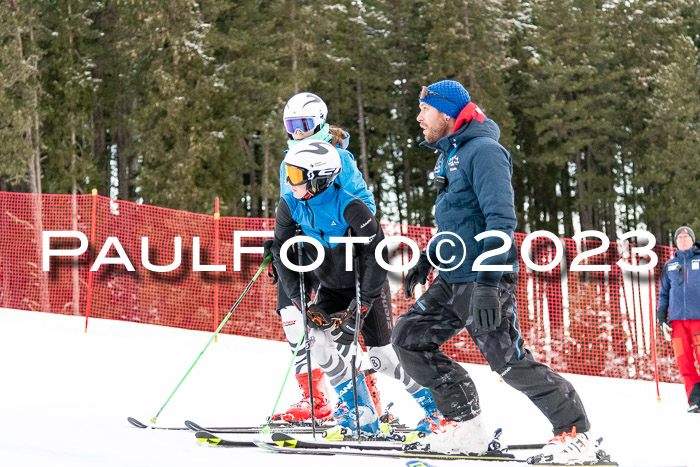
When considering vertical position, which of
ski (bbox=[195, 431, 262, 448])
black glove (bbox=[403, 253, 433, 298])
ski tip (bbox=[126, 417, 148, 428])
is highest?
black glove (bbox=[403, 253, 433, 298])

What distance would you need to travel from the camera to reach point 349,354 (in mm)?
4762

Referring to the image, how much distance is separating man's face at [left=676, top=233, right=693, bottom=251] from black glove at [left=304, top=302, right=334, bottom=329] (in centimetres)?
505

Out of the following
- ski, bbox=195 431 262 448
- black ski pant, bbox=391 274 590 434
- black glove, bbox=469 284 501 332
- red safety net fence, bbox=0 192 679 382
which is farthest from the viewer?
red safety net fence, bbox=0 192 679 382

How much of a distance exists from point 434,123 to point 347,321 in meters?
1.19

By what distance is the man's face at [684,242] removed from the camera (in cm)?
807

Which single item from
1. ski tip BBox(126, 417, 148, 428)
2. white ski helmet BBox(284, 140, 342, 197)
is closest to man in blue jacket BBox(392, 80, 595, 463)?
white ski helmet BBox(284, 140, 342, 197)

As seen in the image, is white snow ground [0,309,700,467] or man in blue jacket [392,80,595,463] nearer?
man in blue jacket [392,80,595,463]

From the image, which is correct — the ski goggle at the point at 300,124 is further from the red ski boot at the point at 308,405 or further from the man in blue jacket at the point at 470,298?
the red ski boot at the point at 308,405

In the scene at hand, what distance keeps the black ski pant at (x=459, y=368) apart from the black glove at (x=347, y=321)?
0.43 metres

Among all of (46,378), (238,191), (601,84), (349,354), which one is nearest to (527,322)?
(46,378)

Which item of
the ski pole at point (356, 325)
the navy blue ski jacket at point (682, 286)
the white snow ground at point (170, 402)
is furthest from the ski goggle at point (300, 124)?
the navy blue ski jacket at point (682, 286)

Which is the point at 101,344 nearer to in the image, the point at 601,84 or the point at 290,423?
the point at 290,423

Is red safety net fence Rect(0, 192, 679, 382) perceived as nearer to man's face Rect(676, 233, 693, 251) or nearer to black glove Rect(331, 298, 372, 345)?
man's face Rect(676, 233, 693, 251)

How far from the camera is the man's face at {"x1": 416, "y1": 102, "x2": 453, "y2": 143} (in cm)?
390
